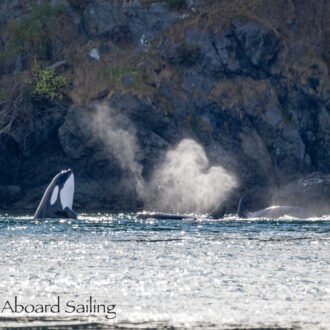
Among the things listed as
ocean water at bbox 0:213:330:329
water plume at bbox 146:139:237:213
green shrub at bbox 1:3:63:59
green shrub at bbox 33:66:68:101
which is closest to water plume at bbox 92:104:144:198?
water plume at bbox 146:139:237:213

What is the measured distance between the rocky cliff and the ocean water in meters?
39.3

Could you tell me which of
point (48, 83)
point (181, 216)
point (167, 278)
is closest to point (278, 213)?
point (181, 216)

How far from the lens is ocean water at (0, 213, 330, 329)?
65.3 feet

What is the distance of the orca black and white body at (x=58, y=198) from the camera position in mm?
59594

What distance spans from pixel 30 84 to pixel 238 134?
24.9 meters

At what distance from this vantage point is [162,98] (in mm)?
91750

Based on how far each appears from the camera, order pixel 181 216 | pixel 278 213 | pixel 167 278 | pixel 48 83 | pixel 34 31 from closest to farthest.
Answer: pixel 167 278 → pixel 181 216 → pixel 278 213 → pixel 48 83 → pixel 34 31

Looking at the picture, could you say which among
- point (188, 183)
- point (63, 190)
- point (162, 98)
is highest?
point (162, 98)

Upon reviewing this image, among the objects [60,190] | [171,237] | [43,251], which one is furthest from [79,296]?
[60,190]

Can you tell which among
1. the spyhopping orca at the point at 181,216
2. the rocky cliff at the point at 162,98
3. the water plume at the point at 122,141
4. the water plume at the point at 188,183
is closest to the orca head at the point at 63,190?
the spyhopping orca at the point at 181,216

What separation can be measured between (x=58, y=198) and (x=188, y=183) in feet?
98.4

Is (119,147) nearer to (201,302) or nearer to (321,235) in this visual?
(321,235)

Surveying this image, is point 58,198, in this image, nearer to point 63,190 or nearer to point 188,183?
point 63,190

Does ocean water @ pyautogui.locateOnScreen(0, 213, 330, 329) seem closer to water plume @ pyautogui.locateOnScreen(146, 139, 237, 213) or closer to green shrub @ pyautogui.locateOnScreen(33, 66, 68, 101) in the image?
water plume @ pyautogui.locateOnScreen(146, 139, 237, 213)
